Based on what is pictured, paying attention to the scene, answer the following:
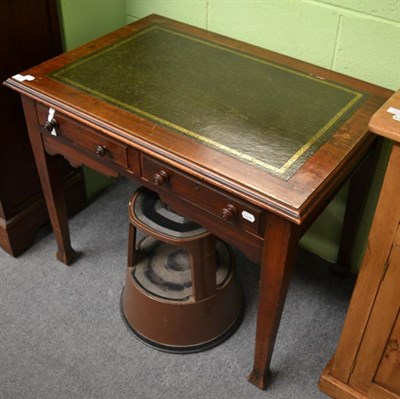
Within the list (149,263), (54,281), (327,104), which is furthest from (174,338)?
(327,104)

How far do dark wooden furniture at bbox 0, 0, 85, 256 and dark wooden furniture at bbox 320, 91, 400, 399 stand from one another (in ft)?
3.97

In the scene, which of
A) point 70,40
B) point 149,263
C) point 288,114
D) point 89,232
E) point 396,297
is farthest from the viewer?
point 89,232

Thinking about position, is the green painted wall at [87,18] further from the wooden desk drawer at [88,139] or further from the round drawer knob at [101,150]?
the round drawer knob at [101,150]

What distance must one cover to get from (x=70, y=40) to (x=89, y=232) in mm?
777

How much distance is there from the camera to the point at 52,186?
1.89 metres

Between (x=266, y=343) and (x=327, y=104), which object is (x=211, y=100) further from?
(x=266, y=343)

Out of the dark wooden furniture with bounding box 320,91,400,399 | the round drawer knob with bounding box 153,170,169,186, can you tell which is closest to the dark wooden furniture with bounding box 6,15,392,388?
the round drawer knob with bounding box 153,170,169,186

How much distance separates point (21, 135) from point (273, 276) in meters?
1.12

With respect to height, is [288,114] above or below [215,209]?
above

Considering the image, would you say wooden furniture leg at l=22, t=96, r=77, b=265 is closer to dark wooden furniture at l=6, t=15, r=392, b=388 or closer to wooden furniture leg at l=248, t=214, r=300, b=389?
dark wooden furniture at l=6, t=15, r=392, b=388

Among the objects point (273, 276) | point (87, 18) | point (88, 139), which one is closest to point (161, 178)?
point (88, 139)

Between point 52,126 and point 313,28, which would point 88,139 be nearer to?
point 52,126

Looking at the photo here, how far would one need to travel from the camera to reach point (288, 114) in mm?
1526

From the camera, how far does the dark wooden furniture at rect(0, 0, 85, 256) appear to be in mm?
1792
